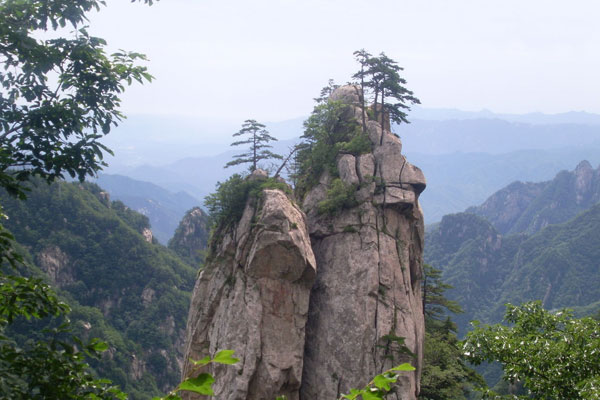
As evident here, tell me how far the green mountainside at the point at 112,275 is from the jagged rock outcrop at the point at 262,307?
42522 mm

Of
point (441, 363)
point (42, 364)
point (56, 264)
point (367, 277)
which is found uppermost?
point (42, 364)

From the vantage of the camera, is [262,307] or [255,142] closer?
[262,307]

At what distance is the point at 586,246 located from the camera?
11844cm

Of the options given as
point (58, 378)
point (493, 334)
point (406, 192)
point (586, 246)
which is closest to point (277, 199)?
point (406, 192)

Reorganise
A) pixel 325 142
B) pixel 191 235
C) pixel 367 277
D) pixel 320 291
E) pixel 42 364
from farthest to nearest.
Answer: pixel 191 235 → pixel 325 142 → pixel 320 291 → pixel 367 277 → pixel 42 364

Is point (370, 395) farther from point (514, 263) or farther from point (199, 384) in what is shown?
point (514, 263)

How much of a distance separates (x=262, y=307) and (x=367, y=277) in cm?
524

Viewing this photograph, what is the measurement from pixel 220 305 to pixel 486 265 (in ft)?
440

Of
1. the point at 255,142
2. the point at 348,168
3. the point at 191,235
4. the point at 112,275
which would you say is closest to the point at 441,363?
the point at 348,168

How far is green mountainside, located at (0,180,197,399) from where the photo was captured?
60.6 m

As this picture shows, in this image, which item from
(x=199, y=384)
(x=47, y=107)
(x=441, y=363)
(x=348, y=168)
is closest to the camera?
(x=199, y=384)

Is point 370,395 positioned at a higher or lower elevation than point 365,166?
lower

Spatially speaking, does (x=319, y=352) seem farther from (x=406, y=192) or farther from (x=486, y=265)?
(x=486, y=265)

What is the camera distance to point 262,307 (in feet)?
62.9
